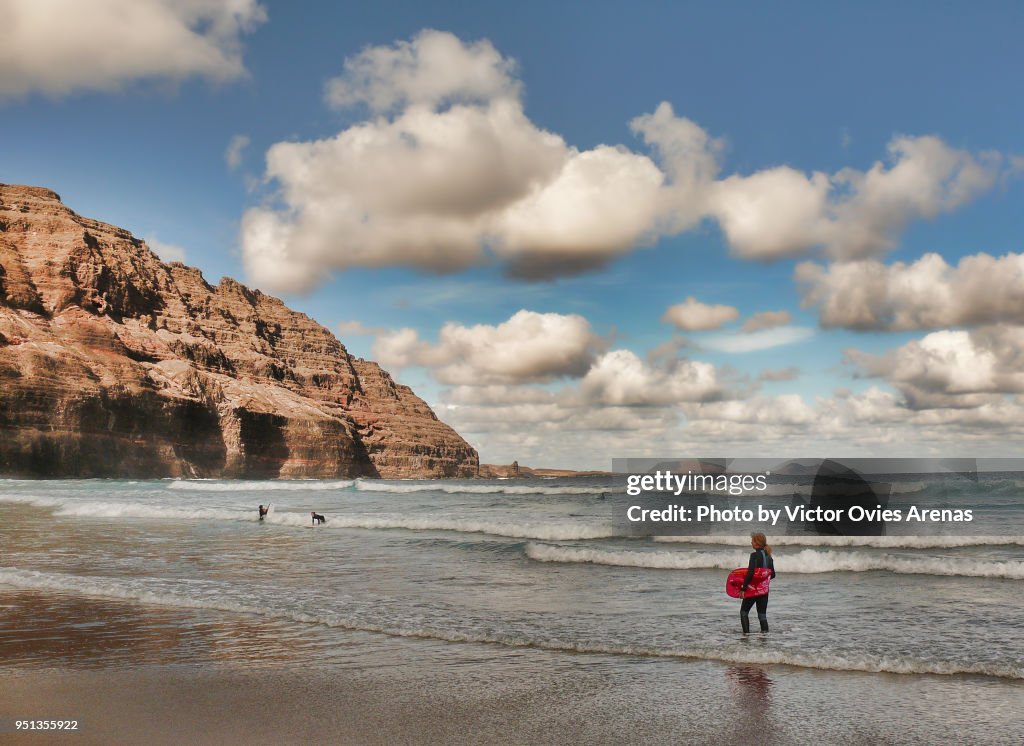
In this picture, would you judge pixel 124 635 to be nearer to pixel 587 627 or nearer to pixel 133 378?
pixel 587 627

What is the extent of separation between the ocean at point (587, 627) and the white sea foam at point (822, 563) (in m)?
0.06

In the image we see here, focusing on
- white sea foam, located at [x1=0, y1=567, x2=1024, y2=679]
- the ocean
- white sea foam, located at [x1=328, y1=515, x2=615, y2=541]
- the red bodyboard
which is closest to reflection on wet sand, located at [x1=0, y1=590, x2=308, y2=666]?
the ocean

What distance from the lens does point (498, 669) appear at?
8453 mm

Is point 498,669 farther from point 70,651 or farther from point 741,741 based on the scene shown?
point 70,651

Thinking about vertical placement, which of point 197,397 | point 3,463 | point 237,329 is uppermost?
point 237,329

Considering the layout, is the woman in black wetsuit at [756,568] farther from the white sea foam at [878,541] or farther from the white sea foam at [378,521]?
the white sea foam at [378,521]

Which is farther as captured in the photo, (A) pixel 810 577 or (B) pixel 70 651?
(A) pixel 810 577

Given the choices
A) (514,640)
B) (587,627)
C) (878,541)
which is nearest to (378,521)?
(878,541)

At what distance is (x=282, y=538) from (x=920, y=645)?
1956 cm

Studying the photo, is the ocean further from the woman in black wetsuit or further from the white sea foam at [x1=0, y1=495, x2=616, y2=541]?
the white sea foam at [x1=0, y1=495, x2=616, y2=541]

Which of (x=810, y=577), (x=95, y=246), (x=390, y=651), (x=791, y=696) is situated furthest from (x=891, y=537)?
(x=95, y=246)

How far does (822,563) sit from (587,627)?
30.4 ft

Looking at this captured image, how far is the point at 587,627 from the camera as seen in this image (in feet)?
36.0

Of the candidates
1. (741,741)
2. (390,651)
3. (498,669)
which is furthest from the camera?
(390,651)
